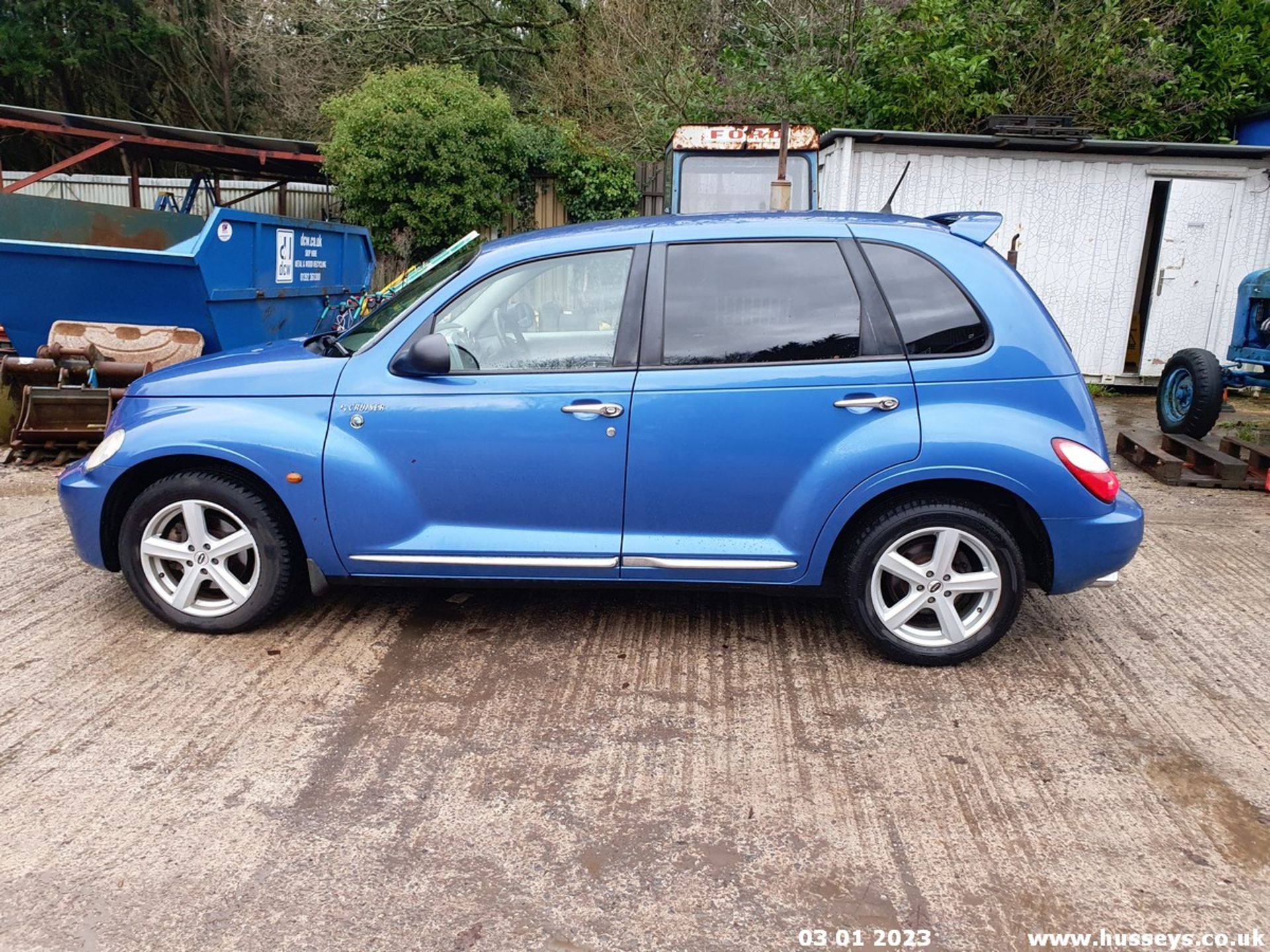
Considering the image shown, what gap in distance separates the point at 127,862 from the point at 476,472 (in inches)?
71.1

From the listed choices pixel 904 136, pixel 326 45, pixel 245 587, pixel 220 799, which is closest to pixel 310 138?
pixel 326 45

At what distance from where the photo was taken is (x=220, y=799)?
3.03 metres

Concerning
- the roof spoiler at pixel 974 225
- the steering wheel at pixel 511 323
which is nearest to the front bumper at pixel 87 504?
the steering wheel at pixel 511 323

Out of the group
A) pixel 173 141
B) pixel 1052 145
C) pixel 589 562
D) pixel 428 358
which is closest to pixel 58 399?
pixel 428 358

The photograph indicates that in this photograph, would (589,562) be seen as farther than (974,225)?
No

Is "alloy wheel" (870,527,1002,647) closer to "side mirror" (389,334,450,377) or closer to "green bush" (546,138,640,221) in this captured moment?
"side mirror" (389,334,450,377)

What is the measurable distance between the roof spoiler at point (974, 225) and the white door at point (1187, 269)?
7.73m

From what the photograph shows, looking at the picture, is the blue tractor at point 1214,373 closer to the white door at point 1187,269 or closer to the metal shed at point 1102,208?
the white door at point 1187,269

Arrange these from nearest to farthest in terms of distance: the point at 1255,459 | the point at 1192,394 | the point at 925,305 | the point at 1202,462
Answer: the point at 925,305 < the point at 1255,459 < the point at 1202,462 < the point at 1192,394

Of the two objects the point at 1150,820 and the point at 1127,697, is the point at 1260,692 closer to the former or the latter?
the point at 1127,697

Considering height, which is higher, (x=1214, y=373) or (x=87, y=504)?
(x=1214, y=373)

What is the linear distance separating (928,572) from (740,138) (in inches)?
274

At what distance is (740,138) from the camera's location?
9672 millimetres

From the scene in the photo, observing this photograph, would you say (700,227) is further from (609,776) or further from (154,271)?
(154,271)
